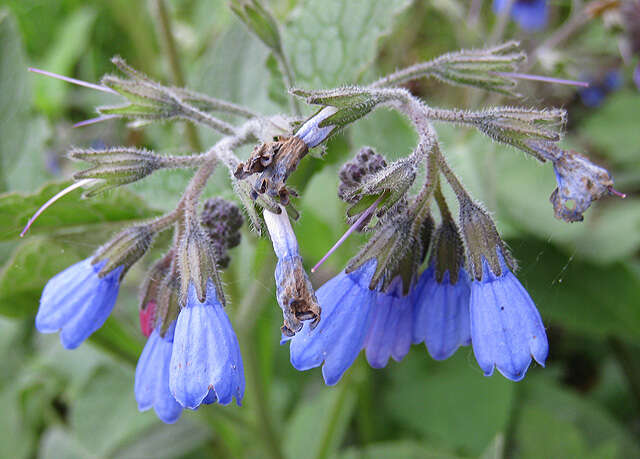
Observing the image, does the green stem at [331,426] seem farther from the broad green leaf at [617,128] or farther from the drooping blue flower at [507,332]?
the broad green leaf at [617,128]

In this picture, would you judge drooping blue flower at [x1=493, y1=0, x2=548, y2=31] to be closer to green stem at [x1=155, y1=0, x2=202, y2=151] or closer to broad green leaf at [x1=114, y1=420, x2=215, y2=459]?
green stem at [x1=155, y1=0, x2=202, y2=151]

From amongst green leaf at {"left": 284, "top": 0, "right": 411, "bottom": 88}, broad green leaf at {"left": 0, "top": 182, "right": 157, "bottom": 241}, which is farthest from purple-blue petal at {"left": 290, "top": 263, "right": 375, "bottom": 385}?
green leaf at {"left": 284, "top": 0, "right": 411, "bottom": 88}

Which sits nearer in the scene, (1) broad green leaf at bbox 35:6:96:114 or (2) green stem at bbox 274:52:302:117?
(2) green stem at bbox 274:52:302:117

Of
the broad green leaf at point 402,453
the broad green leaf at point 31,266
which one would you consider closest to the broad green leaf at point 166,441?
the broad green leaf at point 402,453

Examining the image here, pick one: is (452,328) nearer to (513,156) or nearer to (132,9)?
(513,156)

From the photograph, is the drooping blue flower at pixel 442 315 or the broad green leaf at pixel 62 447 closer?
the drooping blue flower at pixel 442 315

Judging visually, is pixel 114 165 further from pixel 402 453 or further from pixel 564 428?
pixel 564 428
